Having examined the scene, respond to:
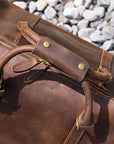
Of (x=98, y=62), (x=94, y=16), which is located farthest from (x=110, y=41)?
(x=98, y=62)

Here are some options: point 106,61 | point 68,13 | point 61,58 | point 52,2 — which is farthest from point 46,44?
point 52,2

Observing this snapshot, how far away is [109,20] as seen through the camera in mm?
2426

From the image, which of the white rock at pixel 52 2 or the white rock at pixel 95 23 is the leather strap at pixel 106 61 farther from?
the white rock at pixel 52 2

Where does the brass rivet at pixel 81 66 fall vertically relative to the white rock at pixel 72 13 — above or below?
above

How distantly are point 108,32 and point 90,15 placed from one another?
0.27 m

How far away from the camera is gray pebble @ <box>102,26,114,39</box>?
226 cm

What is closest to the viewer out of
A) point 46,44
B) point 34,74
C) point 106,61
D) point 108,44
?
point 46,44

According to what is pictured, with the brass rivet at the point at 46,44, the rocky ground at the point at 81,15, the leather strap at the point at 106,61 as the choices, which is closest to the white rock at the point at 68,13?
the rocky ground at the point at 81,15

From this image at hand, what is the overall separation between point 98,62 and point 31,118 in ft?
1.81

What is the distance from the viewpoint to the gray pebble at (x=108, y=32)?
2.26 meters

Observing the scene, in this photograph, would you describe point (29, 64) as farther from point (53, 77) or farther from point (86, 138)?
point (86, 138)

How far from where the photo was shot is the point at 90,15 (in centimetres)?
236

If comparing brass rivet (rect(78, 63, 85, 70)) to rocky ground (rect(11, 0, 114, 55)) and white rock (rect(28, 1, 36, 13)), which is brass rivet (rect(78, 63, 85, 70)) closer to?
rocky ground (rect(11, 0, 114, 55))

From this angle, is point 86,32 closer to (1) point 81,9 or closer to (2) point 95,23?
(2) point 95,23
